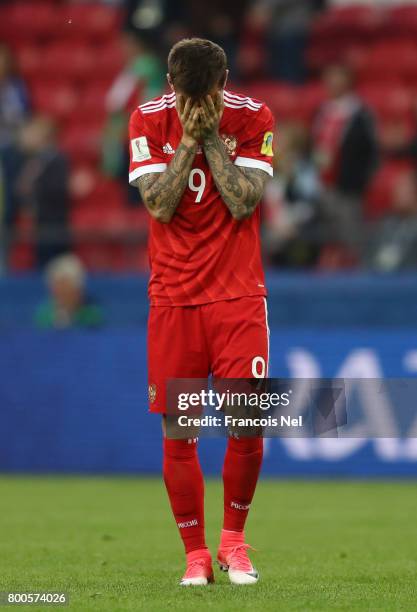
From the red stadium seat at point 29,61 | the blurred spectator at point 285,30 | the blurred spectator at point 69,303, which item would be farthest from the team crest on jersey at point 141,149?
the red stadium seat at point 29,61

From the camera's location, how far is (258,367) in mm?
5914

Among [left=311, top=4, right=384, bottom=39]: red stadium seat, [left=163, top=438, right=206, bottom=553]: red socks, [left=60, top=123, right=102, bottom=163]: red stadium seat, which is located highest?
[left=311, top=4, right=384, bottom=39]: red stadium seat

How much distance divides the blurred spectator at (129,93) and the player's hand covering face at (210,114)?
28.8 feet

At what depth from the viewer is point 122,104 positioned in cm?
1488

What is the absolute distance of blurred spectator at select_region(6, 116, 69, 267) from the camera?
13391mm

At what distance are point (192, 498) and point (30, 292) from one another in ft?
25.3

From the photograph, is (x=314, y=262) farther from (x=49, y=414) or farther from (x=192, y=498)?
(x=192, y=498)

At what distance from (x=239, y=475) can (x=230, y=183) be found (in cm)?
122

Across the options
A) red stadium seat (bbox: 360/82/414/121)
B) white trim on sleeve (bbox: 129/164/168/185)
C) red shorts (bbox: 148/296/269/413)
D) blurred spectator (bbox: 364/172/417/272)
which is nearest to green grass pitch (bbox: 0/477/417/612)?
red shorts (bbox: 148/296/269/413)

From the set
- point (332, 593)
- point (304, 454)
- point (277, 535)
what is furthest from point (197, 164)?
point (304, 454)

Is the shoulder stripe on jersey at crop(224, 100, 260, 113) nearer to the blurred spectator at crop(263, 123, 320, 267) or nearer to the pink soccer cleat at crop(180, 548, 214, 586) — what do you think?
the pink soccer cleat at crop(180, 548, 214, 586)

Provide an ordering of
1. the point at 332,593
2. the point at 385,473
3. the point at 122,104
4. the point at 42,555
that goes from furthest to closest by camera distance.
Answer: the point at 122,104, the point at 385,473, the point at 42,555, the point at 332,593

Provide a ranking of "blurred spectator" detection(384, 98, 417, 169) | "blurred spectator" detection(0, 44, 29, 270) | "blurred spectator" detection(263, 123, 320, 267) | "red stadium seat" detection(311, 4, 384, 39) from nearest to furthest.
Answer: "blurred spectator" detection(263, 123, 320, 267)
"blurred spectator" detection(384, 98, 417, 169)
"blurred spectator" detection(0, 44, 29, 270)
"red stadium seat" detection(311, 4, 384, 39)

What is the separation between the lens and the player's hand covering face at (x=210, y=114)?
5812mm
